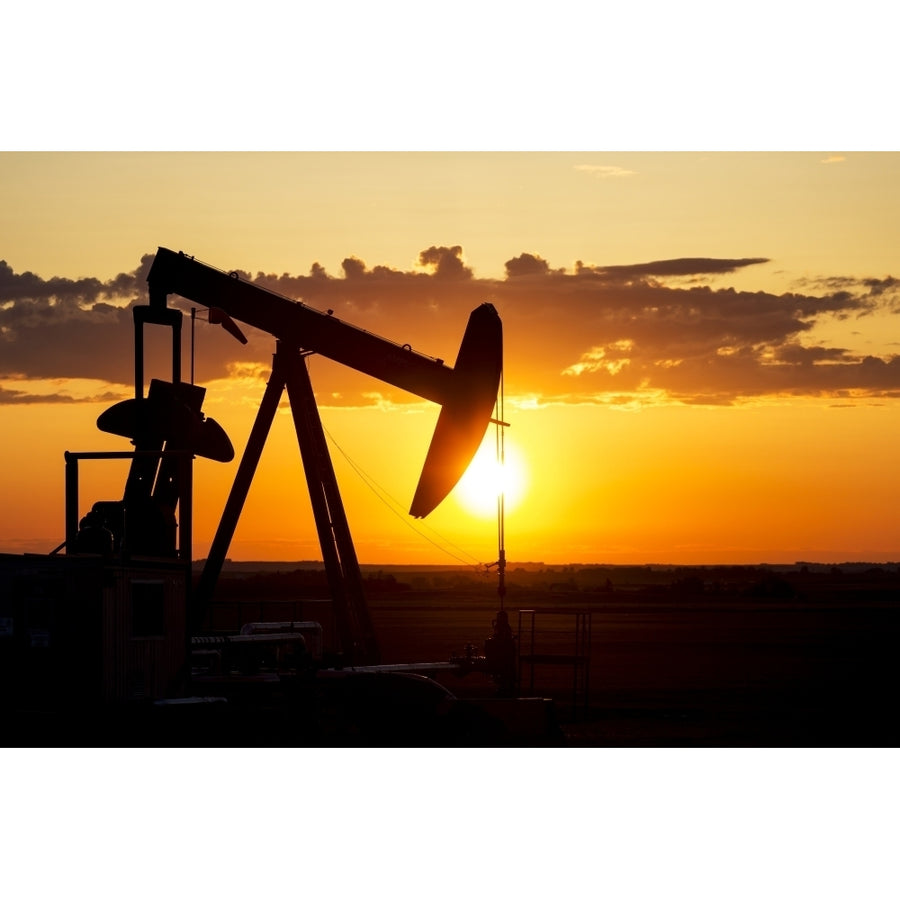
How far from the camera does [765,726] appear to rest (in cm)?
2172

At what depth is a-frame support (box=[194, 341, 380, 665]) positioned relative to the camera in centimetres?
2411

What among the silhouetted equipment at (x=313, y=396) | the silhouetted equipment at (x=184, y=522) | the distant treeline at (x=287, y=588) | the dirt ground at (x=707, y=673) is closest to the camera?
the silhouetted equipment at (x=184, y=522)

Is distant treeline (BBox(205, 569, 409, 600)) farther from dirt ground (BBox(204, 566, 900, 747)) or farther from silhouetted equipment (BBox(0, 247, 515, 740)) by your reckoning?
silhouetted equipment (BBox(0, 247, 515, 740))

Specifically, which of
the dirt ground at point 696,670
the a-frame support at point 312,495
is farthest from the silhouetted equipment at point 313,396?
the dirt ground at point 696,670

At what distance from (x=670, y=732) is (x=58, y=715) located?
27.8 ft

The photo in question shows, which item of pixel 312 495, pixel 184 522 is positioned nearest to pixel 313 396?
pixel 312 495

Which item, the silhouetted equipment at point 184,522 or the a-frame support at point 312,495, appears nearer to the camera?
the silhouetted equipment at point 184,522

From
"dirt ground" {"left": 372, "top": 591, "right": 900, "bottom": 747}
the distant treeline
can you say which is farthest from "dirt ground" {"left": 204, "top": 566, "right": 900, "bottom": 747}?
the distant treeline

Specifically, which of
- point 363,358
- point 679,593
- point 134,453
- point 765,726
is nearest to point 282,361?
point 363,358

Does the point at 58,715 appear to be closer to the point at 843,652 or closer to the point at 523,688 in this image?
the point at 523,688

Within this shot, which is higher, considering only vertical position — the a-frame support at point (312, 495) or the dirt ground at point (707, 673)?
the a-frame support at point (312, 495)

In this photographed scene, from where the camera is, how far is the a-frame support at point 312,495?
949 inches

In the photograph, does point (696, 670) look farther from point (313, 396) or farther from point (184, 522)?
point (184, 522)

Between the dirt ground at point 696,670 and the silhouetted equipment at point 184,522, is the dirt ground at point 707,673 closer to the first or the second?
the dirt ground at point 696,670
